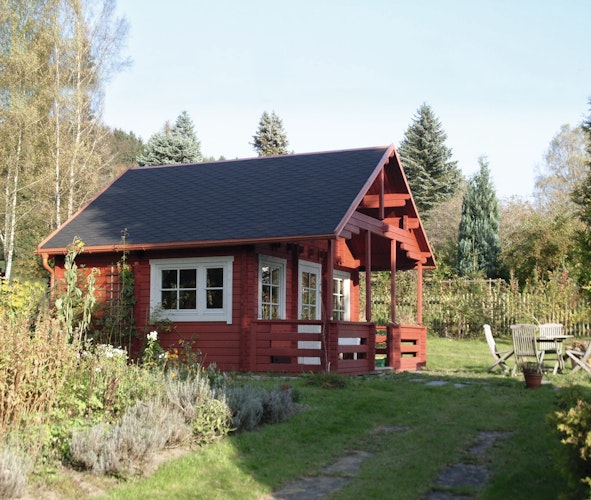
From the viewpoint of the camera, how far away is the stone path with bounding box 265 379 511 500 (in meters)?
6.42

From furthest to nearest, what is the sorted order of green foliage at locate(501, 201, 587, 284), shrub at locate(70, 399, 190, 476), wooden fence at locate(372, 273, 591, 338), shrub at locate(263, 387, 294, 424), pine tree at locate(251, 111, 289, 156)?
pine tree at locate(251, 111, 289, 156)
green foliage at locate(501, 201, 587, 284)
wooden fence at locate(372, 273, 591, 338)
shrub at locate(263, 387, 294, 424)
shrub at locate(70, 399, 190, 476)

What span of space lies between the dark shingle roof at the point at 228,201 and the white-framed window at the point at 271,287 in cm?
107

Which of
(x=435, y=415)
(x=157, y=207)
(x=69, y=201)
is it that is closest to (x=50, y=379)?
(x=435, y=415)

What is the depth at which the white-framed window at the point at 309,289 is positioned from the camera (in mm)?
16516

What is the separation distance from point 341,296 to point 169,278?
545 cm

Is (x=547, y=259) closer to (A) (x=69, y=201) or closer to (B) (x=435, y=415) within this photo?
(A) (x=69, y=201)

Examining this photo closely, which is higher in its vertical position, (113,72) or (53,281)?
(113,72)

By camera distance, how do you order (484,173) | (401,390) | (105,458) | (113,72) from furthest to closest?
(484,173)
(113,72)
(401,390)
(105,458)

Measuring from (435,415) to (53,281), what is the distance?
31.7 feet

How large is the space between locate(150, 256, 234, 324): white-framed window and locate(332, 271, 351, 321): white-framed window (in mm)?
4569

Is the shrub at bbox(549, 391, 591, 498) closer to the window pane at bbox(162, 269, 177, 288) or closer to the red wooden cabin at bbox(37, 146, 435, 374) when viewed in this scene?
the red wooden cabin at bbox(37, 146, 435, 374)

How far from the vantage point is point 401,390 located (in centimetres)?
1131

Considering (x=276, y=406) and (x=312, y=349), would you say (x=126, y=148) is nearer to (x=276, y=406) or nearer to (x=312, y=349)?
(x=312, y=349)

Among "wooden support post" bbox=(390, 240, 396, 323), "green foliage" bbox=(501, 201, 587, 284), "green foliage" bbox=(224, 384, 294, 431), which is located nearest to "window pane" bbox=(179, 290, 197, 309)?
"wooden support post" bbox=(390, 240, 396, 323)
